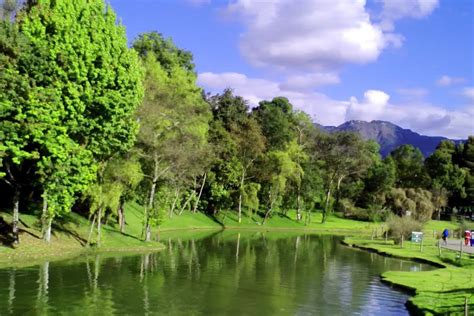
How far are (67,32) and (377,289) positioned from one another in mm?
31227

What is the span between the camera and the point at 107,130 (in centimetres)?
4322

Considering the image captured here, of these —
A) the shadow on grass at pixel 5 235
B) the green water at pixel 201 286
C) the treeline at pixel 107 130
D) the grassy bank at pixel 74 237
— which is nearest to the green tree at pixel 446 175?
the treeline at pixel 107 130

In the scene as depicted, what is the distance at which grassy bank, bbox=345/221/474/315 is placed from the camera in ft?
100

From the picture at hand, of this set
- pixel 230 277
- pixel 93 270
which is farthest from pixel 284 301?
pixel 93 270

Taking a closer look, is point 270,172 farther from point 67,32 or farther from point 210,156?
point 67,32

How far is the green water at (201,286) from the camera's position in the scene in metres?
28.2

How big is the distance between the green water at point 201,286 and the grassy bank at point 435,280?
1594 millimetres

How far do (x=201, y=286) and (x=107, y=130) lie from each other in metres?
16.4

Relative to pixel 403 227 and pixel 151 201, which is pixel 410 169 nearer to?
pixel 403 227

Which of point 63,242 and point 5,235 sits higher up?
point 5,235

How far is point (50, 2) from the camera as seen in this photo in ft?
135

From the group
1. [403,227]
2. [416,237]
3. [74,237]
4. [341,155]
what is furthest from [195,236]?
[341,155]

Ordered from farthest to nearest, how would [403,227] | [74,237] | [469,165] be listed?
[469,165], [403,227], [74,237]

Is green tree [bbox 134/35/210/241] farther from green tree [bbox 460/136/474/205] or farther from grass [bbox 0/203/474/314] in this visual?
green tree [bbox 460/136/474/205]
